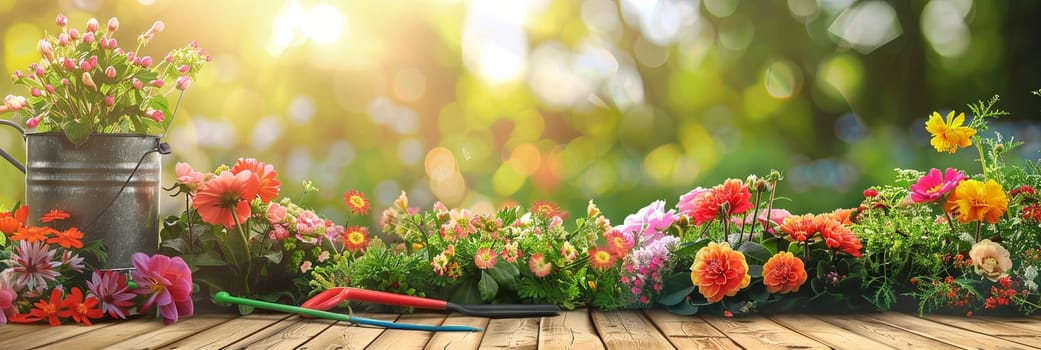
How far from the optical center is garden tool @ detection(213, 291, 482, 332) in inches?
68.1

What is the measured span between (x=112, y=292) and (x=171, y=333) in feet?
0.83

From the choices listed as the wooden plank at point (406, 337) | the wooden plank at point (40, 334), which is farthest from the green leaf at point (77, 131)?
the wooden plank at point (406, 337)

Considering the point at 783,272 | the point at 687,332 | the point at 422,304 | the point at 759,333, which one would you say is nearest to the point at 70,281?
the point at 422,304

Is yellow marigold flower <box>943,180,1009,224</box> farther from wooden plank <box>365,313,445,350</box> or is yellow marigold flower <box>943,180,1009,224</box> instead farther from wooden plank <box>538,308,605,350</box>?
wooden plank <box>365,313,445,350</box>

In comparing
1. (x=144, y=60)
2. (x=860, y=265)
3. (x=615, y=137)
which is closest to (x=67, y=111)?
(x=144, y=60)

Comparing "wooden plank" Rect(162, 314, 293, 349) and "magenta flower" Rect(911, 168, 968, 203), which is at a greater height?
"magenta flower" Rect(911, 168, 968, 203)

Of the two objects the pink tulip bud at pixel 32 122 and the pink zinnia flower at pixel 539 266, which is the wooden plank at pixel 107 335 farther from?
the pink zinnia flower at pixel 539 266

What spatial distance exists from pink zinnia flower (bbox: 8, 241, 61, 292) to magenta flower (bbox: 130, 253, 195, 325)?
0.15 meters

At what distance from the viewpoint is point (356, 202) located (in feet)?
7.00

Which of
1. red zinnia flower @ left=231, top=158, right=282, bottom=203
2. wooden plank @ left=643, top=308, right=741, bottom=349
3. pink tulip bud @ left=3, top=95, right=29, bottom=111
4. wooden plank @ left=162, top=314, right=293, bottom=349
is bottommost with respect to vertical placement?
wooden plank @ left=643, top=308, right=741, bottom=349

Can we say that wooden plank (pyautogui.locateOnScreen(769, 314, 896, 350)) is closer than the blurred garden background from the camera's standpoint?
Yes

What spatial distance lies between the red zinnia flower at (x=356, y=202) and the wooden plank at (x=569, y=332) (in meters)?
0.55

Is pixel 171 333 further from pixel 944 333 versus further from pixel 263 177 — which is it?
pixel 944 333

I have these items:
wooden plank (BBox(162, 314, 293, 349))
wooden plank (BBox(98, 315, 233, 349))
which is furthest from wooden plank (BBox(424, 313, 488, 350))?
wooden plank (BBox(98, 315, 233, 349))
